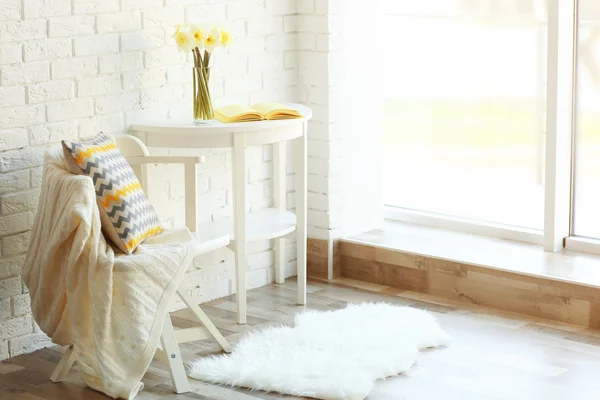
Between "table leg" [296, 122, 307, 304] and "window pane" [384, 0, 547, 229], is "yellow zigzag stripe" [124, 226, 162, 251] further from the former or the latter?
"window pane" [384, 0, 547, 229]

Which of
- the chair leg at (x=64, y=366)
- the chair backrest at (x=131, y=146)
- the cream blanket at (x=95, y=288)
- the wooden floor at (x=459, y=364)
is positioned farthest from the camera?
the chair backrest at (x=131, y=146)

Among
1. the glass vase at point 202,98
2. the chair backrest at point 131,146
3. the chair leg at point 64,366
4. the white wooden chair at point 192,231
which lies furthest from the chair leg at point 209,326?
the glass vase at point 202,98

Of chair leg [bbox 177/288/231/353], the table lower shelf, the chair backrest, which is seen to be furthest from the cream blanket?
the table lower shelf

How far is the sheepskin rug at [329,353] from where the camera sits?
336 centimetres

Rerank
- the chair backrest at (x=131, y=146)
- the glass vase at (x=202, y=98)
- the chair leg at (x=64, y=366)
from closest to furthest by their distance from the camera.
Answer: the chair leg at (x=64, y=366)
the chair backrest at (x=131, y=146)
the glass vase at (x=202, y=98)

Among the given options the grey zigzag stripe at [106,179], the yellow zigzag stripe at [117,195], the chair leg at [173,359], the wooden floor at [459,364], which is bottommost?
the wooden floor at [459,364]

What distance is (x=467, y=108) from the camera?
4.81 m

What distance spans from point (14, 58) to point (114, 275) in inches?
Answer: 36.2

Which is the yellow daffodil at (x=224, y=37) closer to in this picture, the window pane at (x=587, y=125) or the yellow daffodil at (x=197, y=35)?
the yellow daffodil at (x=197, y=35)

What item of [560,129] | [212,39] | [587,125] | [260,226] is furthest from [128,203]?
[587,125]

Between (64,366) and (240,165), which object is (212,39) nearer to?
(240,165)

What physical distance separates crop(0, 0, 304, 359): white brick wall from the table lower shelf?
104 mm

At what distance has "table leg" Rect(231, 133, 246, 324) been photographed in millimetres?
3871

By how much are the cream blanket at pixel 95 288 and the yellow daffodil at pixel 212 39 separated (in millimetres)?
822
